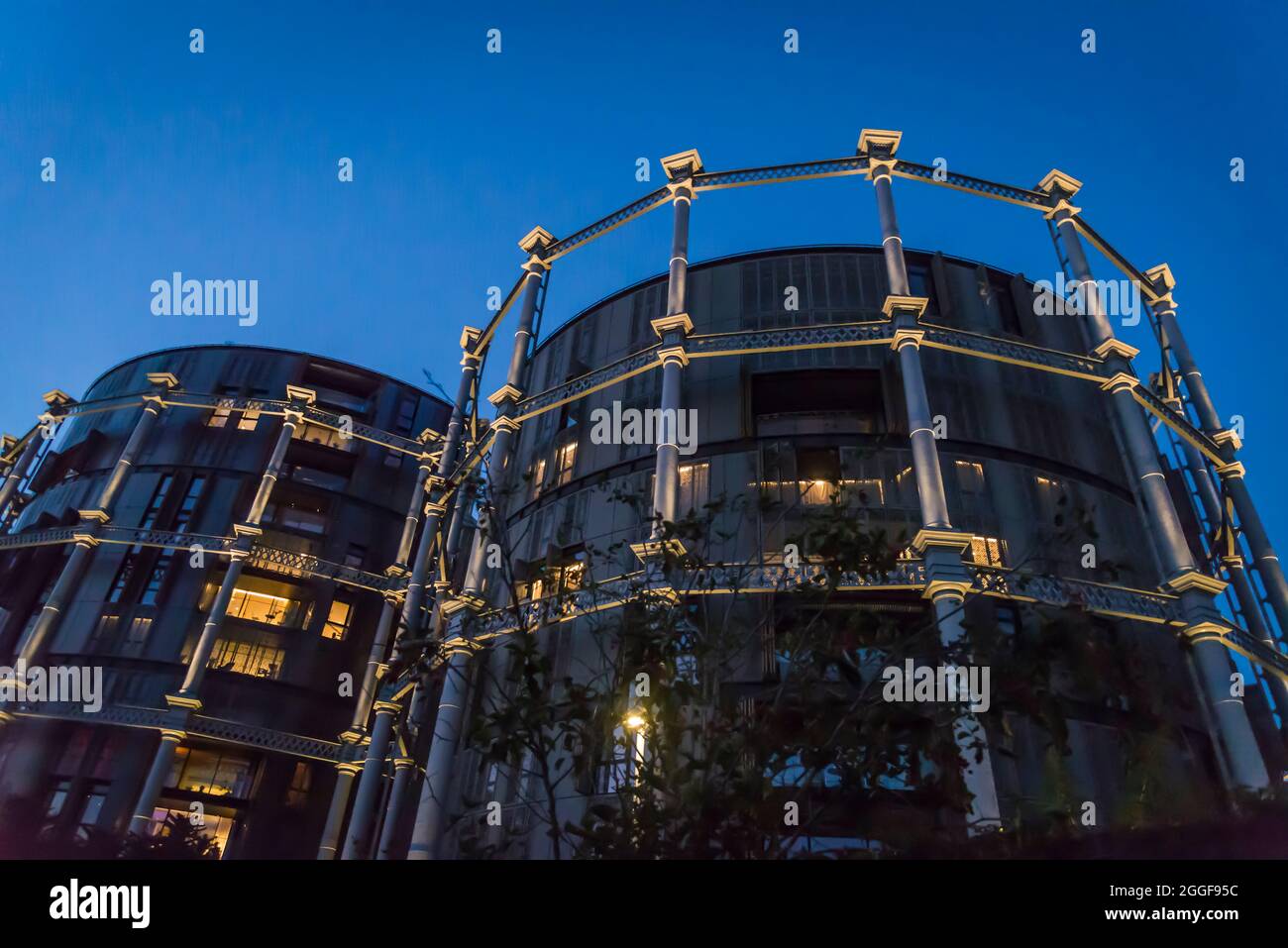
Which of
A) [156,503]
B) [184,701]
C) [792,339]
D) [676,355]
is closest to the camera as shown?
[676,355]

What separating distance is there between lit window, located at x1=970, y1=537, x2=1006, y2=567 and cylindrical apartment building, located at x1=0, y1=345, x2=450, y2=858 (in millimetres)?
24098

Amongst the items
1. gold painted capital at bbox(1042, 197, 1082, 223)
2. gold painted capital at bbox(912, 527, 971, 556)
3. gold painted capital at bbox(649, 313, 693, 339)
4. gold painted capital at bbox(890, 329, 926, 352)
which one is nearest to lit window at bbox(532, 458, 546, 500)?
gold painted capital at bbox(649, 313, 693, 339)

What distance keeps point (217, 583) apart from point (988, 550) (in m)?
31.2

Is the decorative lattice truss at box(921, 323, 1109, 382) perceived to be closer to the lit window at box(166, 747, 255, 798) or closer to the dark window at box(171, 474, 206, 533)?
the lit window at box(166, 747, 255, 798)

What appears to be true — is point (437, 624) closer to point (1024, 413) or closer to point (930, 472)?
point (930, 472)

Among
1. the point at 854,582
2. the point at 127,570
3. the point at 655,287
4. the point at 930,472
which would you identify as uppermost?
the point at 655,287

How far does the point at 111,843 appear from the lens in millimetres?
21578

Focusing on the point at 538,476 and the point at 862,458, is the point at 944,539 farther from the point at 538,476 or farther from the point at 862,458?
the point at 538,476

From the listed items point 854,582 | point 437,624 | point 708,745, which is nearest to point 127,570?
point 437,624

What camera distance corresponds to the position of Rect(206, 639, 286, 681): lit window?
31625 mm

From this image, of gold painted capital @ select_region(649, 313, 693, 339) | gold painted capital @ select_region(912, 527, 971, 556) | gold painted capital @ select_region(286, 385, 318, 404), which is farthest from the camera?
gold painted capital @ select_region(286, 385, 318, 404)

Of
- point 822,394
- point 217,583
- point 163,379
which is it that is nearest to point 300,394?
point 163,379

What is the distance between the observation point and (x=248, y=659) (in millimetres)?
32125
